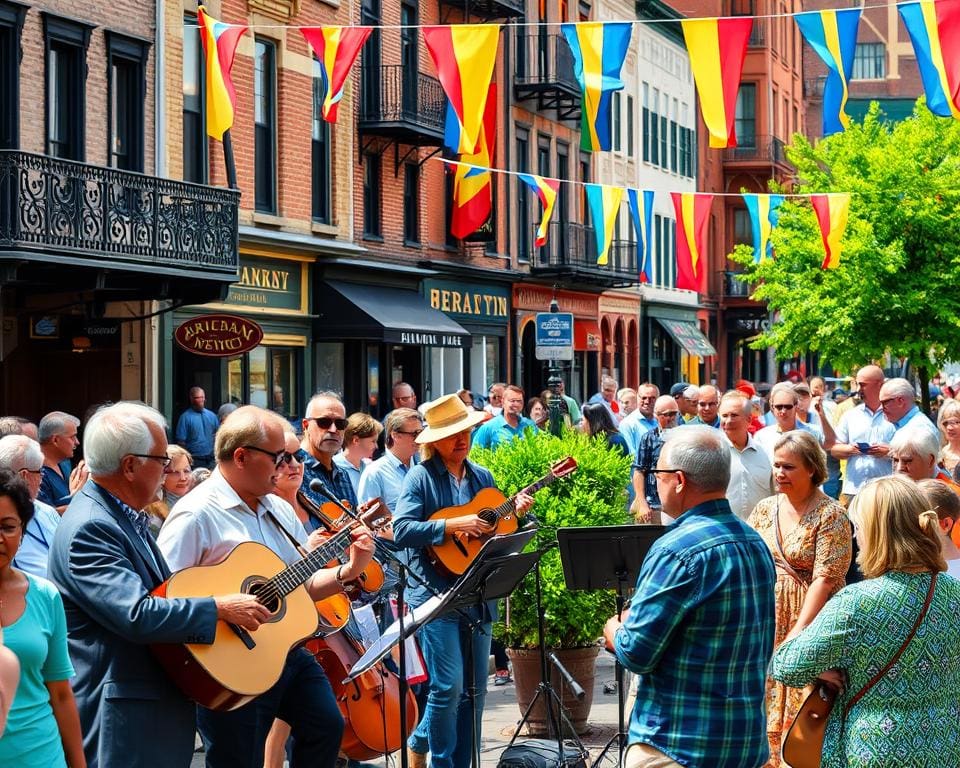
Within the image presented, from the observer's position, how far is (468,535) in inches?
324

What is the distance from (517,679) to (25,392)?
13730 millimetres

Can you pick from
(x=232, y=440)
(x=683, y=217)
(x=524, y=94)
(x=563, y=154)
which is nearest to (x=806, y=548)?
(x=232, y=440)

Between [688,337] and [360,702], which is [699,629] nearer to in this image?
[360,702]

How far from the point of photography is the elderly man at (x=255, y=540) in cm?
610

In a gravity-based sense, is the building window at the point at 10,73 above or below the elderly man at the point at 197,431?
above

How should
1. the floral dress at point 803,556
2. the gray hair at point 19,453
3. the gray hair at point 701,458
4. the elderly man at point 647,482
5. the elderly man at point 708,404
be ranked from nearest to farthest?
the gray hair at point 701,458, the floral dress at point 803,556, the gray hair at point 19,453, the elderly man at point 647,482, the elderly man at point 708,404

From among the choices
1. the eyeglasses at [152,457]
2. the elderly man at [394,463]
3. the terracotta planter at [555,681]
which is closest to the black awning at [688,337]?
the terracotta planter at [555,681]

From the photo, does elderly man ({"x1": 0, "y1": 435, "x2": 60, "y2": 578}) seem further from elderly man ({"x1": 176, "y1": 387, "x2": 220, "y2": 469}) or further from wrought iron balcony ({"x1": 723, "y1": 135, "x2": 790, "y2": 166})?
wrought iron balcony ({"x1": 723, "y1": 135, "x2": 790, "y2": 166})

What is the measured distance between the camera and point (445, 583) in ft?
27.0

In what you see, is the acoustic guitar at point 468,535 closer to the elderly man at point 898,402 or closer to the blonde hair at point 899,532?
the blonde hair at point 899,532

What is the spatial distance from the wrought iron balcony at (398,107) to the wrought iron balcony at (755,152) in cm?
3107

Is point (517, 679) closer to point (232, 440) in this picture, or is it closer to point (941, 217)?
point (232, 440)

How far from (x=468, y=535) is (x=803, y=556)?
1.92 m

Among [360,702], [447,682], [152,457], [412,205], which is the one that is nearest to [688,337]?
[412,205]
